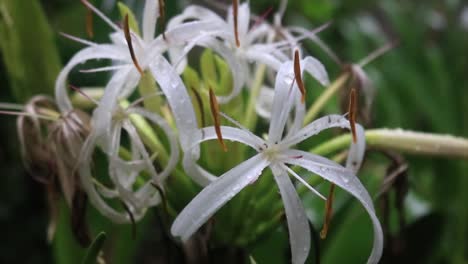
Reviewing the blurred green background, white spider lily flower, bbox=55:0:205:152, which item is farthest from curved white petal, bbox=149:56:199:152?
the blurred green background

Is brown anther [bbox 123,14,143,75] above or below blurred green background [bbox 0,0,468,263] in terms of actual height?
above

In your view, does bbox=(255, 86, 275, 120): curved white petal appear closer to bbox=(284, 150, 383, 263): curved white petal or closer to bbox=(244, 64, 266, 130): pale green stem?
bbox=(244, 64, 266, 130): pale green stem

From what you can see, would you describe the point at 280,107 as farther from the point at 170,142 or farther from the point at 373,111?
the point at 373,111

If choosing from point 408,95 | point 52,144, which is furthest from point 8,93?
point 408,95

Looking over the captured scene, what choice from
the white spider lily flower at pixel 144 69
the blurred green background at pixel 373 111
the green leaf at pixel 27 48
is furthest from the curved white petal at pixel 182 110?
the green leaf at pixel 27 48

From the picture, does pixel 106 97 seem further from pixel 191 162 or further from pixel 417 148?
pixel 417 148

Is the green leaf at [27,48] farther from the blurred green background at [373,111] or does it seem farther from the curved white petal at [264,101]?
the curved white petal at [264,101]
